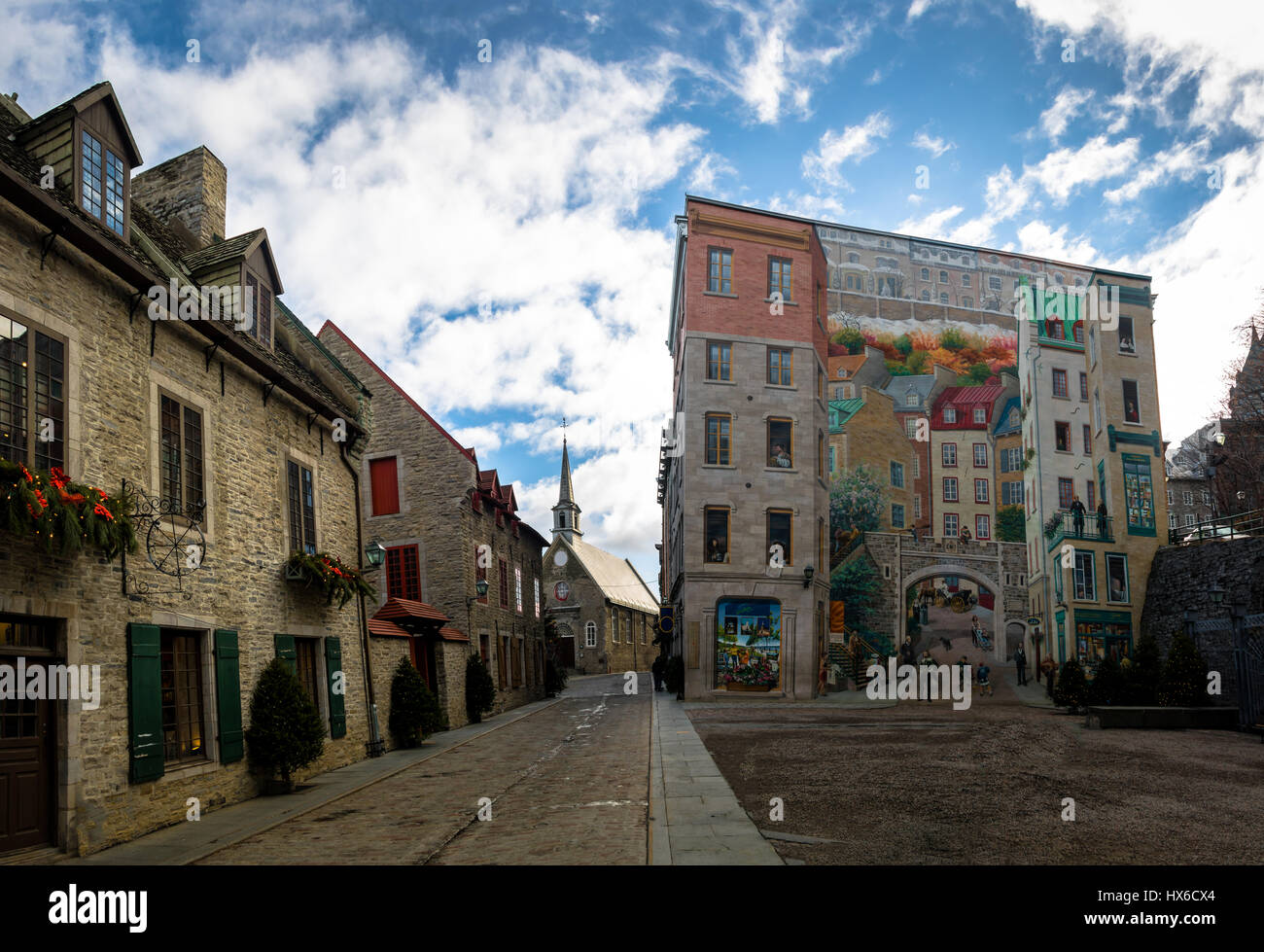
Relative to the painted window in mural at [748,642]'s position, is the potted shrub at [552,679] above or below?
below

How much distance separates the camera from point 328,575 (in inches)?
603

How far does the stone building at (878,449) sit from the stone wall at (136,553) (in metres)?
41.6

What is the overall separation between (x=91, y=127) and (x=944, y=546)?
4424 cm

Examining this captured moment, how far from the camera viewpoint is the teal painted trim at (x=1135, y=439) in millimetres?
35438

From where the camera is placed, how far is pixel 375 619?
20500 mm

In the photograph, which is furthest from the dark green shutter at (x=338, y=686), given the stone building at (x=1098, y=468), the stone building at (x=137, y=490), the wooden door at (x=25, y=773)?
the stone building at (x=1098, y=468)

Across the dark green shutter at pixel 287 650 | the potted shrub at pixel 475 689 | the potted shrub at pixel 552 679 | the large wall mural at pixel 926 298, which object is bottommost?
the potted shrub at pixel 552 679

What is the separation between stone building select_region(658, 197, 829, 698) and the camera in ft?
106

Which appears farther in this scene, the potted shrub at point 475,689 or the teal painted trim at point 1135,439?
the teal painted trim at point 1135,439

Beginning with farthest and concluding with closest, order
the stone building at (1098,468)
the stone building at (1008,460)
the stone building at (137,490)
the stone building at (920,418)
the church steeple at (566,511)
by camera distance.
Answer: the church steeple at (566,511) → the stone building at (920,418) → the stone building at (1008,460) → the stone building at (1098,468) → the stone building at (137,490)

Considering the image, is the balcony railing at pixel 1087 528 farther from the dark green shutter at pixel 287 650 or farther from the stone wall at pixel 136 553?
the dark green shutter at pixel 287 650

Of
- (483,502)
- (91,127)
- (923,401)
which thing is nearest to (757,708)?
(483,502)

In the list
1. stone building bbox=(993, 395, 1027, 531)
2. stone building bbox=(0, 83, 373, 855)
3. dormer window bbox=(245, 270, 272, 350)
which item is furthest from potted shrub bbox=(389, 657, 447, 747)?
stone building bbox=(993, 395, 1027, 531)
